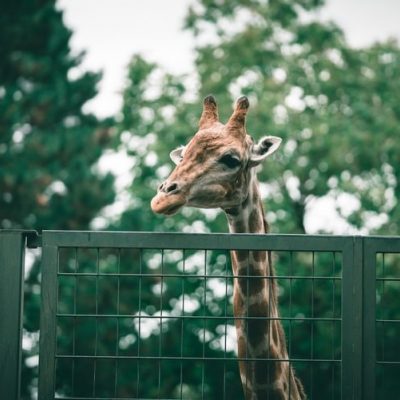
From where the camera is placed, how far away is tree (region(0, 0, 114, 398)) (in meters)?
22.4

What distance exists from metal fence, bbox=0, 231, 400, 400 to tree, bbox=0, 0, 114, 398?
4.97 ft

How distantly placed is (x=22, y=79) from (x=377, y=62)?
8743mm

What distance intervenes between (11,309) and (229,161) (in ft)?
6.38

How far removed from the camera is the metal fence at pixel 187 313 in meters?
4.24

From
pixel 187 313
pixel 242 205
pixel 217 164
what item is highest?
pixel 187 313

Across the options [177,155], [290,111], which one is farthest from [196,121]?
[177,155]

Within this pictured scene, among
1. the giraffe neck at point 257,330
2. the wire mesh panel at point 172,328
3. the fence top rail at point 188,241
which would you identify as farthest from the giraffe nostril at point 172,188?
the wire mesh panel at point 172,328

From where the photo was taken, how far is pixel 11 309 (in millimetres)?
4211

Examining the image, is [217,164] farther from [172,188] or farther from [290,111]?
[290,111]

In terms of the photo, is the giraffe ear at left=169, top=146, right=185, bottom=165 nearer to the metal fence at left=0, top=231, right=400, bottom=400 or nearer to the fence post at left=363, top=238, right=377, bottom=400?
the metal fence at left=0, top=231, right=400, bottom=400

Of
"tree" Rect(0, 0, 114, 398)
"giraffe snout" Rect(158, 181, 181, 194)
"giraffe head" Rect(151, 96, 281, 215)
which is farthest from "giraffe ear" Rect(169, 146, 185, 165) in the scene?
"tree" Rect(0, 0, 114, 398)

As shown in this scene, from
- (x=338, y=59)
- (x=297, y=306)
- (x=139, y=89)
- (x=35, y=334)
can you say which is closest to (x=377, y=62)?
(x=338, y=59)

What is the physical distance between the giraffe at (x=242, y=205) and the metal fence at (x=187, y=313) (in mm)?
443

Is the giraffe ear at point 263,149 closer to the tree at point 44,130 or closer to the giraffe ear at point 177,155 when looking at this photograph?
the giraffe ear at point 177,155
